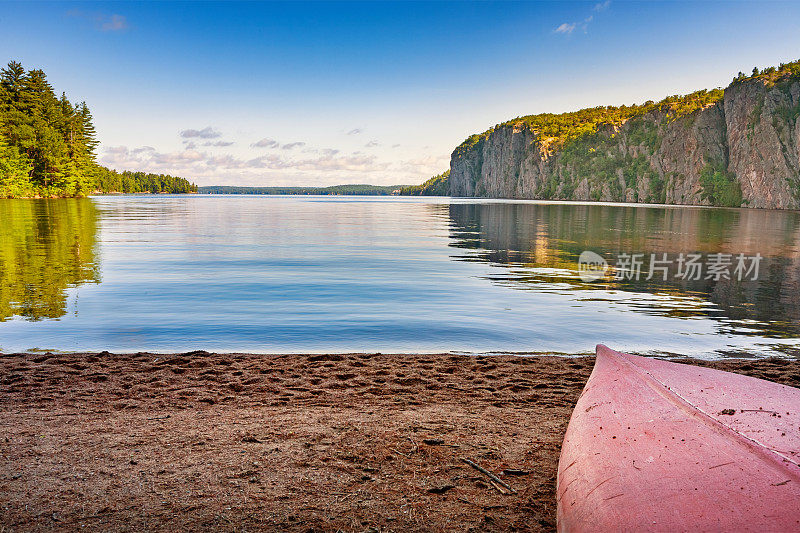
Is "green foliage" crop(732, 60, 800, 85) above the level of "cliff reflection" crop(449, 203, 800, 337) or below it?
above

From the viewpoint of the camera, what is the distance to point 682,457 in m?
3.47

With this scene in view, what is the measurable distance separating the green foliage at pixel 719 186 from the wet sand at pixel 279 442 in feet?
456

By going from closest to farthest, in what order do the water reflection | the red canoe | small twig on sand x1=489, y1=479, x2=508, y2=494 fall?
1. the red canoe
2. small twig on sand x1=489, y1=479, x2=508, y2=494
3. the water reflection

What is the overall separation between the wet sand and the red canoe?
2.22 feet

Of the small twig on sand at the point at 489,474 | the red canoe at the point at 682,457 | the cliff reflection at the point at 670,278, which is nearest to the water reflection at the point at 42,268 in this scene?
the small twig on sand at the point at 489,474

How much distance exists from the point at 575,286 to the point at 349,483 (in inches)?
559

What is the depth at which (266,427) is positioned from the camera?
5.79 metres

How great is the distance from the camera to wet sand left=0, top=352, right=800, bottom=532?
4098 mm

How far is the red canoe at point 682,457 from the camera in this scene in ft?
9.77

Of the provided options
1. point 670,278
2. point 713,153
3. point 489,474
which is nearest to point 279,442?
point 489,474

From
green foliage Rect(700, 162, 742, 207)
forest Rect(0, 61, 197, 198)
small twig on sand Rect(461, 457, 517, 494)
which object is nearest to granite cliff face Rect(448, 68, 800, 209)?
green foliage Rect(700, 162, 742, 207)

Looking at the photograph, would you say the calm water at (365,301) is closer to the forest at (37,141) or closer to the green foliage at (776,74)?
the forest at (37,141)

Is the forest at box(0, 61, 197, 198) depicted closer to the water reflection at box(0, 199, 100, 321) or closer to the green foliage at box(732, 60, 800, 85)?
the water reflection at box(0, 199, 100, 321)

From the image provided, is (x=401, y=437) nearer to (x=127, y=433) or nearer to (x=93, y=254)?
(x=127, y=433)
